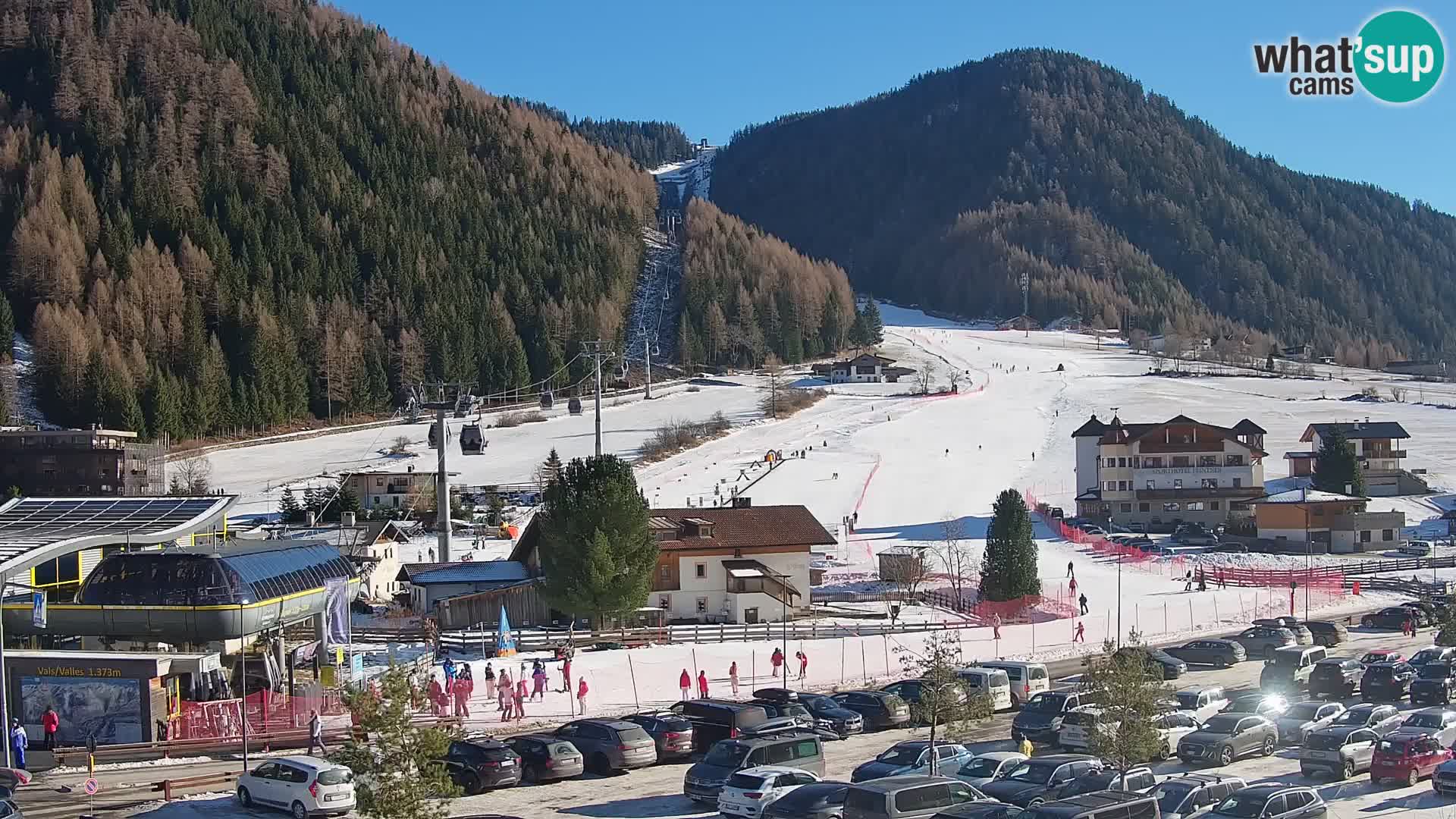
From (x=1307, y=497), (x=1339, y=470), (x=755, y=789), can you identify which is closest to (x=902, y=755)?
(x=755, y=789)

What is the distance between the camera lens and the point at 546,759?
2352cm

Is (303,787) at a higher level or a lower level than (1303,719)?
higher

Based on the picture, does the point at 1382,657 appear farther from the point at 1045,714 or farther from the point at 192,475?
the point at 192,475

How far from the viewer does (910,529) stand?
68.5 metres

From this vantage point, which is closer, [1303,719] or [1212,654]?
[1303,719]

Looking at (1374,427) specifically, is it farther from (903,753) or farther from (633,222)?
(633,222)

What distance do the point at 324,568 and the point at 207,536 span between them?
13.6m

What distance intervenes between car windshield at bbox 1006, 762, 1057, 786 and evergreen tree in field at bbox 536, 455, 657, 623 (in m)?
19.3

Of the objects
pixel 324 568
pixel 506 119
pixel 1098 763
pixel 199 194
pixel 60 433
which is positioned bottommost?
pixel 1098 763

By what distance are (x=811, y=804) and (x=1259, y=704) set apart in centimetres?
1401

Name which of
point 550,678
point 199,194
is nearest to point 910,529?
point 550,678

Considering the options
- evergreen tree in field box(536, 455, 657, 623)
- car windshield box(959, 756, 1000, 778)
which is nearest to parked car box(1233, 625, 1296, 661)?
evergreen tree in field box(536, 455, 657, 623)

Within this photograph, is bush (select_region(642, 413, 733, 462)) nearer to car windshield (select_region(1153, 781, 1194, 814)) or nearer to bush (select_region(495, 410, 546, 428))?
bush (select_region(495, 410, 546, 428))

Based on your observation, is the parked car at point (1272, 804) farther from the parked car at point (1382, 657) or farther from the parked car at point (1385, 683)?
the parked car at point (1382, 657)
